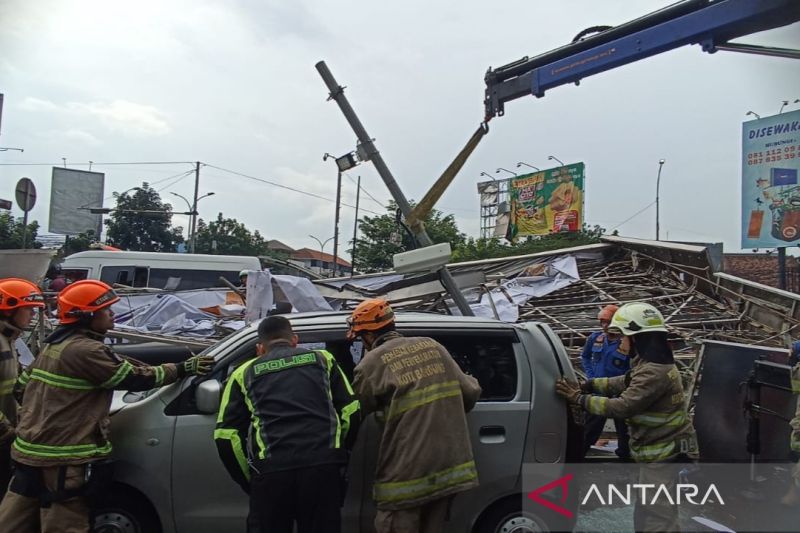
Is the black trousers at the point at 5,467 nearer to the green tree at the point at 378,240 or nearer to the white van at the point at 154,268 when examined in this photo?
the white van at the point at 154,268

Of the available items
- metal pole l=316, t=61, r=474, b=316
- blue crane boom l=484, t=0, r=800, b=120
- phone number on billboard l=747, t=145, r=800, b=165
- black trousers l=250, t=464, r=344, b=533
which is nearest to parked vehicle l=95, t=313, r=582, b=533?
black trousers l=250, t=464, r=344, b=533

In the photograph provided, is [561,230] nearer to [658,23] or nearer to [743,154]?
[743,154]

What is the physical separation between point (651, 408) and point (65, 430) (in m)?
3.41

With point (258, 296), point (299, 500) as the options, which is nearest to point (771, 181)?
point (258, 296)

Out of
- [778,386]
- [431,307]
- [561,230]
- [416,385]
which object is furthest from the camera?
[561,230]

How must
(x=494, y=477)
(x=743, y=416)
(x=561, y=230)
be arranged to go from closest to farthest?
1. (x=494, y=477)
2. (x=743, y=416)
3. (x=561, y=230)

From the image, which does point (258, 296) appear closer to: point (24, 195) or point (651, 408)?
point (24, 195)

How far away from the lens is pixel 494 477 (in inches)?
138

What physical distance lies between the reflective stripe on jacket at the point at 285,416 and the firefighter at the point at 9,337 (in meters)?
1.72

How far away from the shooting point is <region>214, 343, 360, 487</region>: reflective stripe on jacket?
2779 mm

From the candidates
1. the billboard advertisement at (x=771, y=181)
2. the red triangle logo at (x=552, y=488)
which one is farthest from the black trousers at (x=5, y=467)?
the billboard advertisement at (x=771, y=181)

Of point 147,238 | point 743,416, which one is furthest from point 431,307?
point 147,238

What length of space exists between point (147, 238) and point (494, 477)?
35584 mm

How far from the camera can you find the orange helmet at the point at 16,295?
3.66 meters
